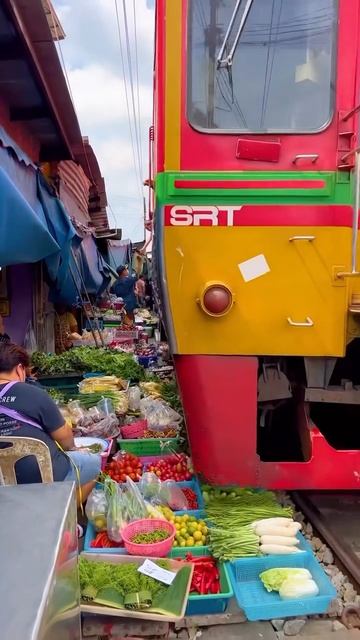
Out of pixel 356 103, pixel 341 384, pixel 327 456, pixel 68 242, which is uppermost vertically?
pixel 356 103

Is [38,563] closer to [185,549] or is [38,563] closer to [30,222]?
[185,549]

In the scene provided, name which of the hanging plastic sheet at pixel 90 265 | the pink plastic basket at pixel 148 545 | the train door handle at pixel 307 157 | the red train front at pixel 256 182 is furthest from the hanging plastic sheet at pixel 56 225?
the pink plastic basket at pixel 148 545

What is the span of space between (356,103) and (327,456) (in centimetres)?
221

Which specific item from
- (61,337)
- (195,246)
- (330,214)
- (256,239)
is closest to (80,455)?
(195,246)

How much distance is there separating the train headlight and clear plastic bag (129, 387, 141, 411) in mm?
3074

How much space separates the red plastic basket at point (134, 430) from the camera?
17.5 feet

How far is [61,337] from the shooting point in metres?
10.8

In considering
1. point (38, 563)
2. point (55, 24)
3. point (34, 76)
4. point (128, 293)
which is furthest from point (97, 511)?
point (128, 293)

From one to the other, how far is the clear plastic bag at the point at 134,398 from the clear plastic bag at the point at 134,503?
7.85 feet

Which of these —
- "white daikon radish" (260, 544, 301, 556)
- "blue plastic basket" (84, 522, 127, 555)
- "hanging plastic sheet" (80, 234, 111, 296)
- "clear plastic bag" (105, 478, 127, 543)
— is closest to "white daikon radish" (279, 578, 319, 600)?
"white daikon radish" (260, 544, 301, 556)

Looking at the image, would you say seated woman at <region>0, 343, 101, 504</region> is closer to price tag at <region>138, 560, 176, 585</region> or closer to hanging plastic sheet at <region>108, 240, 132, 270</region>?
price tag at <region>138, 560, 176, 585</region>

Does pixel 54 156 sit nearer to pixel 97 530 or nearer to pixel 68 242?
pixel 68 242

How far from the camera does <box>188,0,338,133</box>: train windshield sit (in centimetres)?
333

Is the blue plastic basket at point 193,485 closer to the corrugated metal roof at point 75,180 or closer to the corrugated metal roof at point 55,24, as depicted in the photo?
the corrugated metal roof at point 55,24
